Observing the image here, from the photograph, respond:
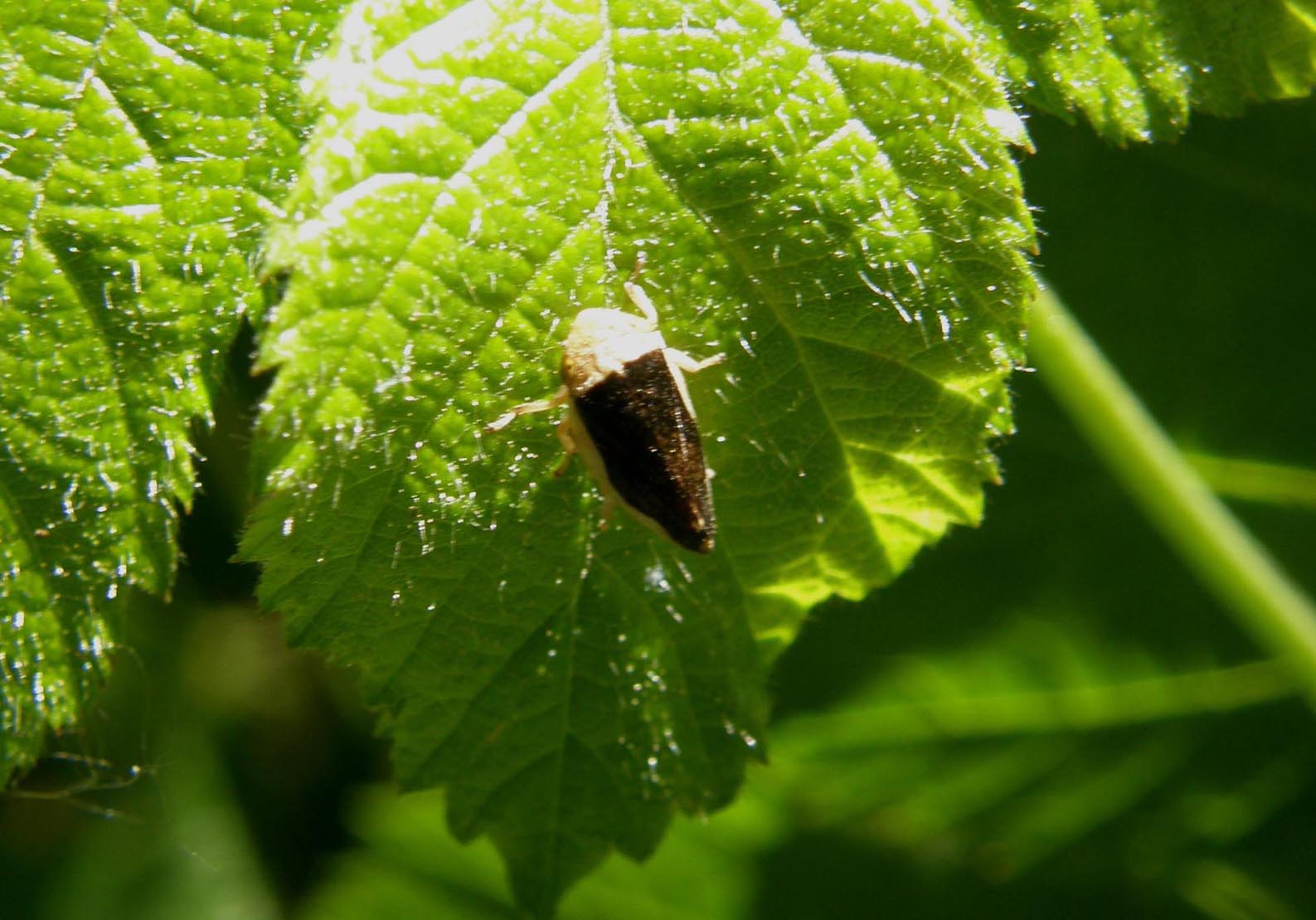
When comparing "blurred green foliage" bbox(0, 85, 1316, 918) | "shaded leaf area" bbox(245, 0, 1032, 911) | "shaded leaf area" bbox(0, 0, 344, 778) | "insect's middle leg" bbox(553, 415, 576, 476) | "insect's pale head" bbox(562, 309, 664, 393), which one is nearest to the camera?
"shaded leaf area" bbox(245, 0, 1032, 911)

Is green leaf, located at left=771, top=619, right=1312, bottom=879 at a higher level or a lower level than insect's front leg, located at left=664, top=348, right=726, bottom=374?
lower

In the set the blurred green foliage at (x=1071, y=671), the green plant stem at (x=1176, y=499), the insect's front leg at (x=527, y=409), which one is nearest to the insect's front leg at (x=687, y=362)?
the insect's front leg at (x=527, y=409)

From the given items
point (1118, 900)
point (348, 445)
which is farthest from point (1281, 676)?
point (348, 445)

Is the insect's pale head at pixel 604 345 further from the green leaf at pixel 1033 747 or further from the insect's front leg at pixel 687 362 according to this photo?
the green leaf at pixel 1033 747

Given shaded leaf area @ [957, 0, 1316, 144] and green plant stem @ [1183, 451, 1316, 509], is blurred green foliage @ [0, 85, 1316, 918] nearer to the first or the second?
green plant stem @ [1183, 451, 1316, 509]

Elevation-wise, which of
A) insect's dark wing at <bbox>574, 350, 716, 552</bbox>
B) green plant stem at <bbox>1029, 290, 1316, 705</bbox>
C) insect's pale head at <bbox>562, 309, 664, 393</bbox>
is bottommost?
green plant stem at <bbox>1029, 290, 1316, 705</bbox>

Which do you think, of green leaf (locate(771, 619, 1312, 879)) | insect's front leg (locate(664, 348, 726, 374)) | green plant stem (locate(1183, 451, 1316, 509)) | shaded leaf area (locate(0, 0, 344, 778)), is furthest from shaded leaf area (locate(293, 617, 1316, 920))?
shaded leaf area (locate(0, 0, 344, 778))

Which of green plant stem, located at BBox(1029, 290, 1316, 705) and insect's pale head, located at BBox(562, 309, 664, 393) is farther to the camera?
green plant stem, located at BBox(1029, 290, 1316, 705)
